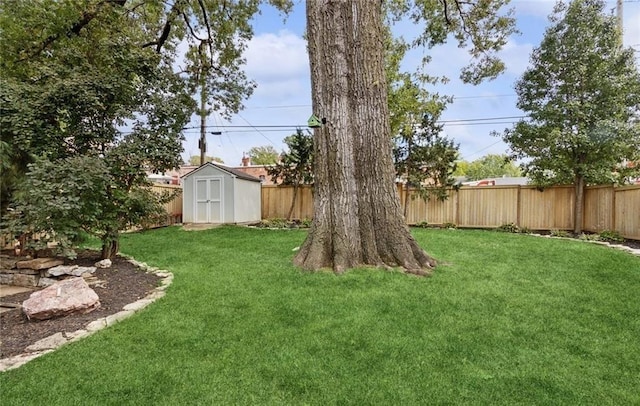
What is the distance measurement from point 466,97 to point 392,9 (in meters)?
9.66

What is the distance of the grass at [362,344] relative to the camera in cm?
204

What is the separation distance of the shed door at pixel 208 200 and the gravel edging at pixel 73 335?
738cm

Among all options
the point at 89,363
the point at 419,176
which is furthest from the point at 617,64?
the point at 89,363

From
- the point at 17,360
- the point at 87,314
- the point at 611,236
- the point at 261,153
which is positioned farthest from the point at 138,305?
the point at 261,153

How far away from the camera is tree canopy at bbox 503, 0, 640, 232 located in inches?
316

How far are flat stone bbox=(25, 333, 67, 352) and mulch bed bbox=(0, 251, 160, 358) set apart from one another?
6 cm

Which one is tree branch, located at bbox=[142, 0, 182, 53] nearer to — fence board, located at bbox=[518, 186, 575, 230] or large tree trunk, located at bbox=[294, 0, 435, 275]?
large tree trunk, located at bbox=[294, 0, 435, 275]

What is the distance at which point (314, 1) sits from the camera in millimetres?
4578

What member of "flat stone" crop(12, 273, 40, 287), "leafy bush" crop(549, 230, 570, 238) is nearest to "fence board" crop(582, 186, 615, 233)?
"leafy bush" crop(549, 230, 570, 238)

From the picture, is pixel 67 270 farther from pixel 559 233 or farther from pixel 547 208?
pixel 547 208

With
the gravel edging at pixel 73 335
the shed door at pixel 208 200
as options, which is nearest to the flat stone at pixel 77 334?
the gravel edging at pixel 73 335

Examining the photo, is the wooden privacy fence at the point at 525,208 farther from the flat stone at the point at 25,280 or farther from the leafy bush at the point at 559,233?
the flat stone at the point at 25,280

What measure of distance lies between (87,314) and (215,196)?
8.10 m

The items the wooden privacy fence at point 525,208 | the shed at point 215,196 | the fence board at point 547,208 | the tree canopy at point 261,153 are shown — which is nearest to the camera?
the wooden privacy fence at point 525,208
